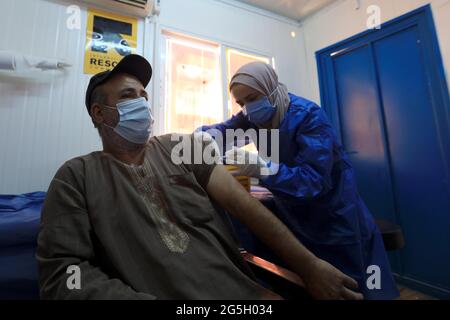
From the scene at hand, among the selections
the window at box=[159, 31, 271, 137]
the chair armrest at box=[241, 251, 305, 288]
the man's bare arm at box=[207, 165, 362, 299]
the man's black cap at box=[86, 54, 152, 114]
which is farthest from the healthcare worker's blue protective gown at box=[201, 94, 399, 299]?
the window at box=[159, 31, 271, 137]

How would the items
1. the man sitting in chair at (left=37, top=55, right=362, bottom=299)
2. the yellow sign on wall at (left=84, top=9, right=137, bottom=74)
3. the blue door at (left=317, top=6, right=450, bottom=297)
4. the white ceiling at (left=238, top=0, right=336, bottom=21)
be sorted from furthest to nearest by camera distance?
the white ceiling at (left=238, top=0, right=336, bottom=21)
the blue door at (left=317, top=6, right=450, bottom=297)
the yellow sign on wall at (left=84, top=9, right=137, bottom=74)
the man sitting in chair at (left=37, top=55, right=362, bottom=299)

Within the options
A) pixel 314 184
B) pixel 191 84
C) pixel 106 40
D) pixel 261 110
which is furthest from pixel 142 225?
pixel 191 84

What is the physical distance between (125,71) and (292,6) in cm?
225

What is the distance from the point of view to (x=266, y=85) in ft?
3.96

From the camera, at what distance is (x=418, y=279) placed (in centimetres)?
189

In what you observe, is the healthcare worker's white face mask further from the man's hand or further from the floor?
the floor

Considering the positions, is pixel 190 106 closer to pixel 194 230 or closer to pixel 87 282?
pixel 194 230

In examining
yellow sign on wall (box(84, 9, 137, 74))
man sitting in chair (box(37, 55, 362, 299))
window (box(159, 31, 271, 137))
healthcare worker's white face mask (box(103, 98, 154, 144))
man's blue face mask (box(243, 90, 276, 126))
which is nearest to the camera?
man sitting in chair (box(37, 55, 362, 299))

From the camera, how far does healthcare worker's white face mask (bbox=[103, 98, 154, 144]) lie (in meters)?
0.91

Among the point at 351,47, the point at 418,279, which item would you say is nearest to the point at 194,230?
the point at 418,279

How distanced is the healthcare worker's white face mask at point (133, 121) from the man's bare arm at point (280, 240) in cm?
33

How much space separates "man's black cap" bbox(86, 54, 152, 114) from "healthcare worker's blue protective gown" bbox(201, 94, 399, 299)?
27.2 inches

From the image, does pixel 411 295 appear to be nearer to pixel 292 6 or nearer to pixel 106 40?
pixel 292 6
